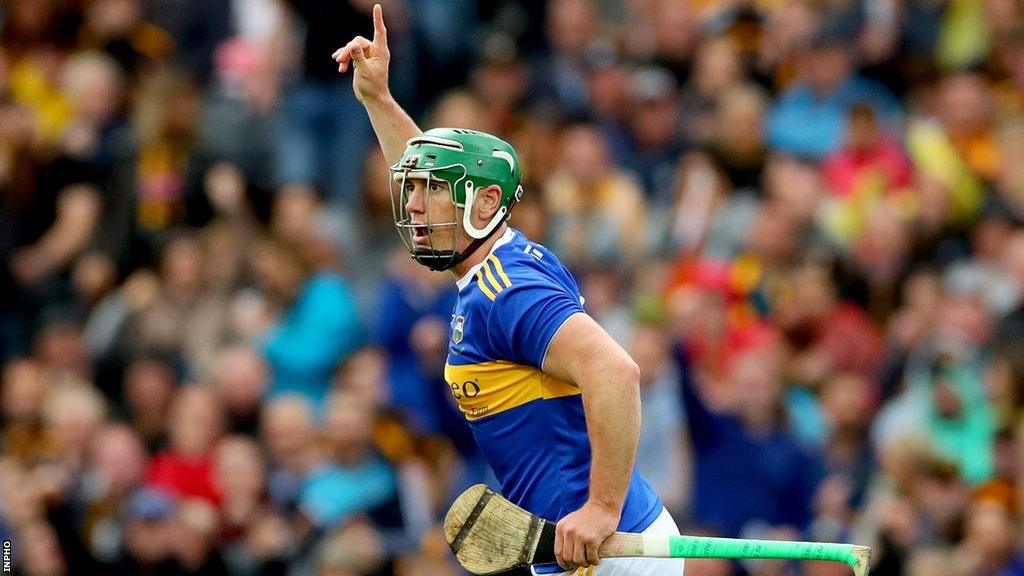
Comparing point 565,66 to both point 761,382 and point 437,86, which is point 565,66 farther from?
point 761,382

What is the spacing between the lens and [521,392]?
579cm

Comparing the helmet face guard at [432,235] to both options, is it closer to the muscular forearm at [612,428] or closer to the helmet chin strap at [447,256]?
the helmet chin strap at [447,256]

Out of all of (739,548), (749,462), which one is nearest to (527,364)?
(739,548)

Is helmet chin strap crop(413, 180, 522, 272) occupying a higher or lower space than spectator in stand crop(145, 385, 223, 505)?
higher

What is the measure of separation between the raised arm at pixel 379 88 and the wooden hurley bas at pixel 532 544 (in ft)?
5.12

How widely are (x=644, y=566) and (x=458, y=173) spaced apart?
152cm

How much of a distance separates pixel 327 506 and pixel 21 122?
4.25 meters

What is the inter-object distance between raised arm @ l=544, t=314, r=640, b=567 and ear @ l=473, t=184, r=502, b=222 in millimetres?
639

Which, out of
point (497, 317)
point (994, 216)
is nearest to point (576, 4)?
point (994, 216)

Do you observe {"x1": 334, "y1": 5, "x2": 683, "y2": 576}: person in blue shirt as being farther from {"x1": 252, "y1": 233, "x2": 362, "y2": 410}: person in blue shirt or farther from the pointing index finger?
{"x1": 252, "y1": 233, "x2": 362, "y2": 410}: person in blue shirt

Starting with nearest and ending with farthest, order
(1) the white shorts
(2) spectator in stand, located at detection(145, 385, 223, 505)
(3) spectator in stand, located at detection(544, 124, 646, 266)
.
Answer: (1) the white shorts, (2) spectator in stand, located at detection(145, 385, 223, 505), (3) spectator in stand, located at detection(544, 124, 646, 266)

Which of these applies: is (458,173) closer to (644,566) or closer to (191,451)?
(644,566)

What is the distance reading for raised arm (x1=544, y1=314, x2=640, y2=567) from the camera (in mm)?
5438

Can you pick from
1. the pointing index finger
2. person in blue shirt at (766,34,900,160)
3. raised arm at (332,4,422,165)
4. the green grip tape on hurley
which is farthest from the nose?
person in blue shirt at (766,34,900,160)
